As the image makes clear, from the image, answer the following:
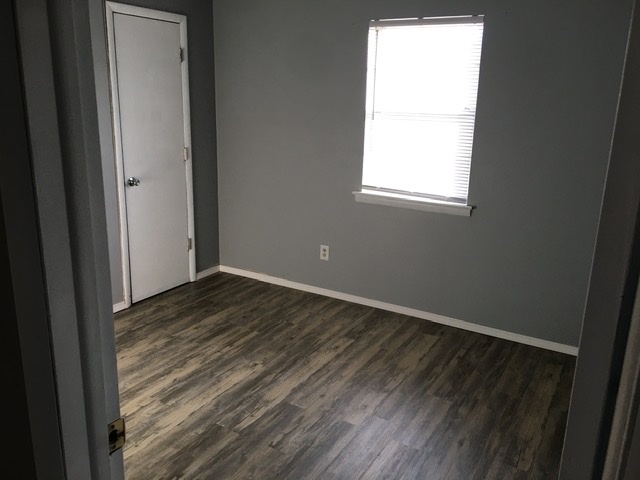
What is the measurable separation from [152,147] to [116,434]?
3.38 metres

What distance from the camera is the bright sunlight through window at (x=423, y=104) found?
139 inches

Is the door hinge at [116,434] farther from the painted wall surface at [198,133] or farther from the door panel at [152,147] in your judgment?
the door panel at [152,147]

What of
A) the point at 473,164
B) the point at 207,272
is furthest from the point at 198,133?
the point at 473,164

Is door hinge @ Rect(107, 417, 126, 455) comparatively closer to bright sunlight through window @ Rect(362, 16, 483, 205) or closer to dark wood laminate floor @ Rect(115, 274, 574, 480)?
dark wood laminate floor @ Rect(115, 274, 574, 480)

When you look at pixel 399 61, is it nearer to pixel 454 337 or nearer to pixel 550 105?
pixel 550 105

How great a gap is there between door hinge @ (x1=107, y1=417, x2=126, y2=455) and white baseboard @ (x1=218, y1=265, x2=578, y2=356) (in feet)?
10.4

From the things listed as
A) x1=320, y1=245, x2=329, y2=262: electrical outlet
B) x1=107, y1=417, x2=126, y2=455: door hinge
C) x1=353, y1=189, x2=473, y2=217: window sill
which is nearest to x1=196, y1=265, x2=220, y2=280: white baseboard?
x1=320, y1=245, x2=329, y2=262: electrical outlet

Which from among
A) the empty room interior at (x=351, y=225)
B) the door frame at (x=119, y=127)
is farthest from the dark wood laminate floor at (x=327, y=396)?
the door frame at (x=119, y=127)

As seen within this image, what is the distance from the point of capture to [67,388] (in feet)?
2.80

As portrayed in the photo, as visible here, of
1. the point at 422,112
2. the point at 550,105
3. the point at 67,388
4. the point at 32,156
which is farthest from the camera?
the point at 422,112

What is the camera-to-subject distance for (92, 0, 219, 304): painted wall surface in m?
3.71

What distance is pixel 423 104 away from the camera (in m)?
3.73

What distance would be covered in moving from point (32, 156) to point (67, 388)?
369mm

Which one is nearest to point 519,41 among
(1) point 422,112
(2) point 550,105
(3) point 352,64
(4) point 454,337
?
(2) point 550,105
